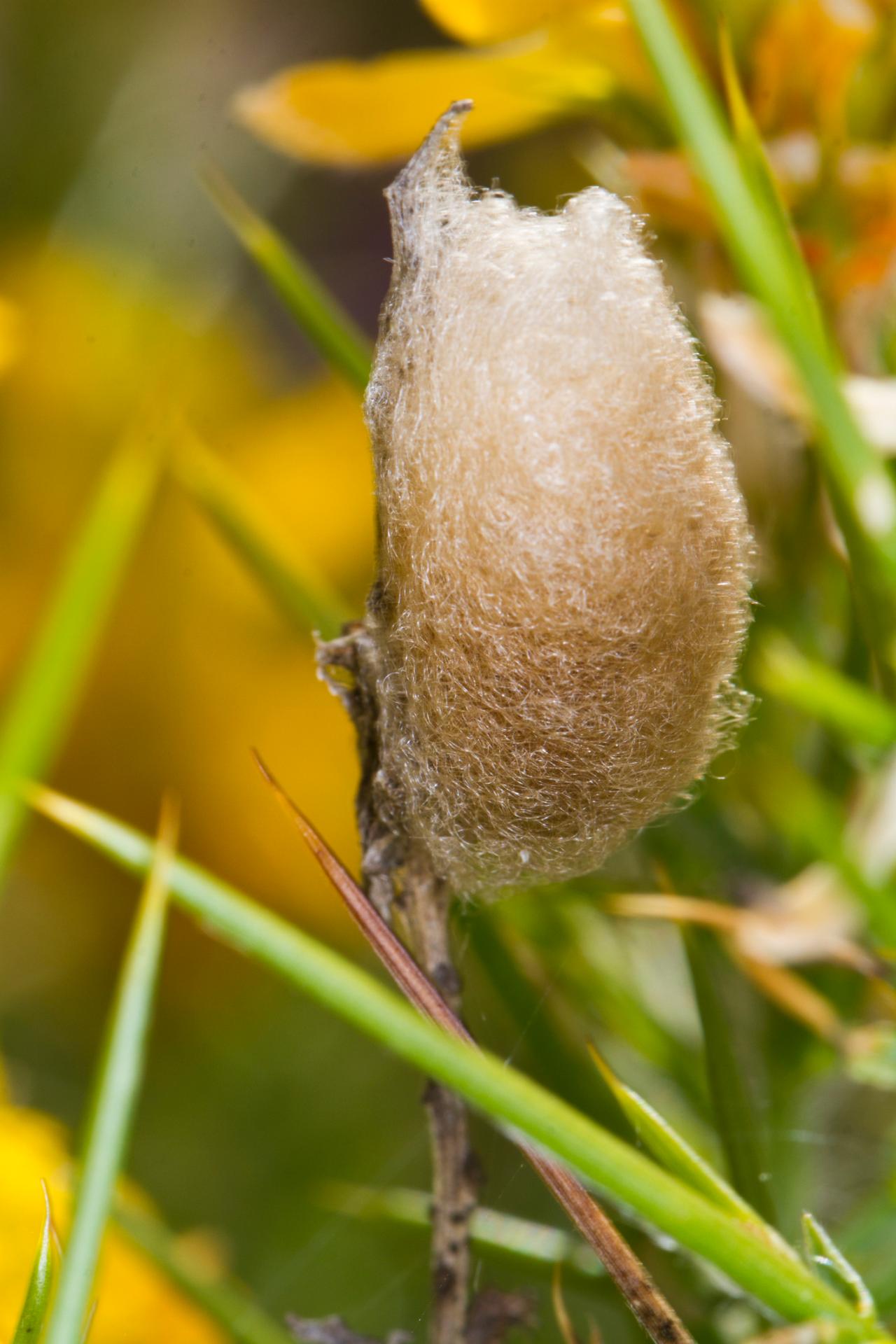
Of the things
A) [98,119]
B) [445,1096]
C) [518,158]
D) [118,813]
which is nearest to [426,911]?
[445,1096]

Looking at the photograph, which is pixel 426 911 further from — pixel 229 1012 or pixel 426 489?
pixel 229 1012

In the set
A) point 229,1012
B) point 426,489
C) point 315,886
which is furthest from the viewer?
point 229,1012

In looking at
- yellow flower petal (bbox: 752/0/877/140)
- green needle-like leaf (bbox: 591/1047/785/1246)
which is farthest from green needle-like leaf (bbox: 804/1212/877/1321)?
yellow flower petal (bbox: 752/0/877/140)

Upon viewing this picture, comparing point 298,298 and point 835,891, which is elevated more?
point 298,298

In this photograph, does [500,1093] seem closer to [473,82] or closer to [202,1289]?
[202,1289]

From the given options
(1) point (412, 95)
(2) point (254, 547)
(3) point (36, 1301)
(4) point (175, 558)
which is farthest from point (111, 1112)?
(4) point (175, 558)
